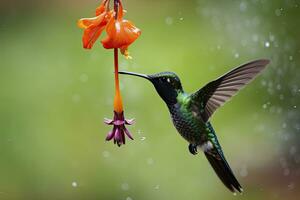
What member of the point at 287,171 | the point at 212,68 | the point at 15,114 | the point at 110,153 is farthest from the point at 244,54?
the point at 15,114

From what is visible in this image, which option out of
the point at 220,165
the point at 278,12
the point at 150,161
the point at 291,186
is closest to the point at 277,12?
the point at 278,12

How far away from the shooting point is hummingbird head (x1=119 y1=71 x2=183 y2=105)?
1929 millimetres

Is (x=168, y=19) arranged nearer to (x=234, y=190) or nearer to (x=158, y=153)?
(x=158, y=153)

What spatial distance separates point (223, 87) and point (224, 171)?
0.33 metres

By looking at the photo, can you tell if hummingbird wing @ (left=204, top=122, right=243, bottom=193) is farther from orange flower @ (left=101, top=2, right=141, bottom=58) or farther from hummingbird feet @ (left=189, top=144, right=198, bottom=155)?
orange flower @ (left=101, top=2, right=141, bottom=58)

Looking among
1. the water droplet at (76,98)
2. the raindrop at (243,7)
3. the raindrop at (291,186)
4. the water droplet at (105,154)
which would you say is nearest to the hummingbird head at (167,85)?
the water droplet at (105,154)

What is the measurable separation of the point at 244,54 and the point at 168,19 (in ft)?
2.89

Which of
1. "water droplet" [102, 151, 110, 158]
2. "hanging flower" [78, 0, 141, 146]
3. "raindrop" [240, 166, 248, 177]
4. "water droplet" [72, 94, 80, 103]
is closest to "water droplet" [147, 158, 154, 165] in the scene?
"water droplet" [102, 151, 110, 158]

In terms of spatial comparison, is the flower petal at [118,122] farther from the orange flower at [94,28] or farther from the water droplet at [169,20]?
the water droplet at [169,20]

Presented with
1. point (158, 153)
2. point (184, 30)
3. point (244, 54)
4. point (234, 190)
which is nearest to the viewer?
point (234, 190)

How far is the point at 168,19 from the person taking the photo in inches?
236

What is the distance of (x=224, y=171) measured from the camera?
216 cm

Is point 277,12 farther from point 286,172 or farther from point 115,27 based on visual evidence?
point 115,27

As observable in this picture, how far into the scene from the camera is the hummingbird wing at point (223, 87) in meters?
1.84
